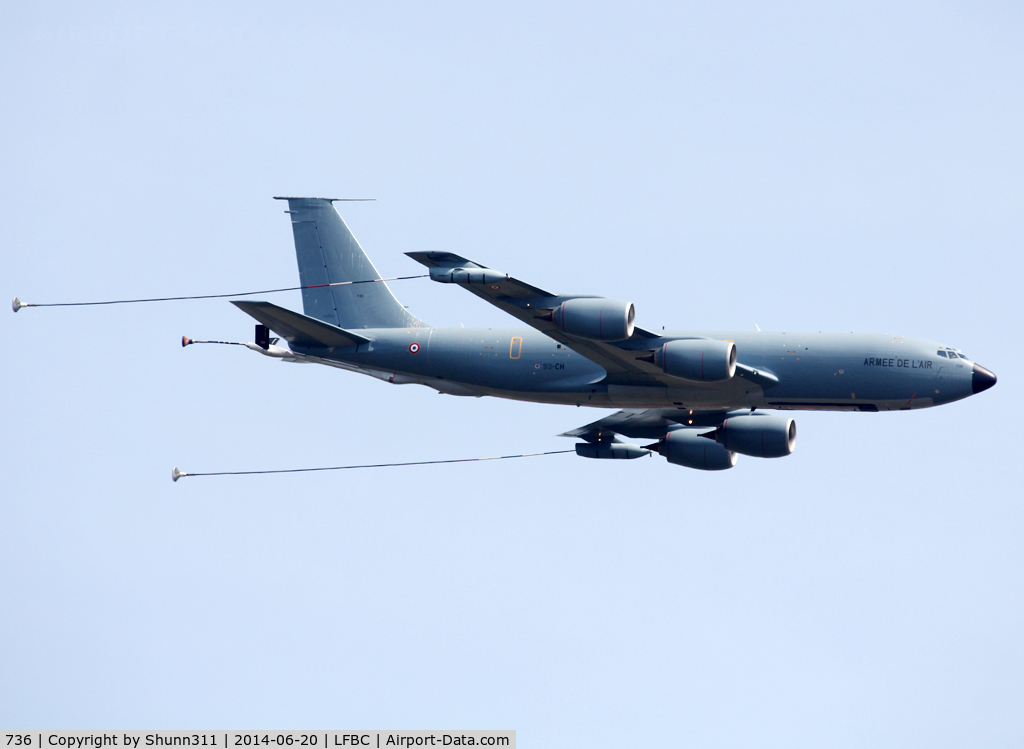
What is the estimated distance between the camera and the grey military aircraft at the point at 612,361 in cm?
5450

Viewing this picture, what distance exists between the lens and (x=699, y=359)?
5484cm

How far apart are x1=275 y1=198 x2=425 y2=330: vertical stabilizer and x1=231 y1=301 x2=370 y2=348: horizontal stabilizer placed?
7.13ft

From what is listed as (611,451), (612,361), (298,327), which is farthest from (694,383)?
(298,327)

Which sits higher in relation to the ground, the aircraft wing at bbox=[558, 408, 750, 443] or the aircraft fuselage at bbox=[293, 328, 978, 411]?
the aircraft fuselage at bbox=[293, 328, 978, 411]

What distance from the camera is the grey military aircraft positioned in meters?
54.5

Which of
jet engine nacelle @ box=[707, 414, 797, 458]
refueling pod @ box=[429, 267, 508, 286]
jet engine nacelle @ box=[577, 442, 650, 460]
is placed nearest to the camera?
refueling pod @ box=[429, 267, 508, 286]

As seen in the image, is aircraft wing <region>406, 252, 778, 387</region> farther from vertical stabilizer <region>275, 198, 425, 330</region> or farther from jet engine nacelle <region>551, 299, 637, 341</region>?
vertical stabilizer <region>275, 198, 425, 330</region>

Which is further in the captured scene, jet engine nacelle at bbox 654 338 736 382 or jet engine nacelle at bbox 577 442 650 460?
jet engine nacelle at bbox 577 442 650 460

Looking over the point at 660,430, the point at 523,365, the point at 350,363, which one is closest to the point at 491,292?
the point at 523,365

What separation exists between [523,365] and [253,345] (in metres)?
11.4

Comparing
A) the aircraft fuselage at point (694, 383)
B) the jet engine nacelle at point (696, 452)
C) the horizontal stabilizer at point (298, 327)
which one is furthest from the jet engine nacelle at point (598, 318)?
the horizontal stabilizer at point (298, 327)

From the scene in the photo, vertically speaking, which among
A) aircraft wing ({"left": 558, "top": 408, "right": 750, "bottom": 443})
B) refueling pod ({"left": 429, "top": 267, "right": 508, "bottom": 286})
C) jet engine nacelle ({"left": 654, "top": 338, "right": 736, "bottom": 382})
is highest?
refueling pod ({"left": 429, "top": 267, "right": 508, "bottom": 286})

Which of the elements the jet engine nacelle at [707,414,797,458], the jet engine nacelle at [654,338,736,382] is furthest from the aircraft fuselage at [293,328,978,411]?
the jet engine nacelle at [707,414,797,458]

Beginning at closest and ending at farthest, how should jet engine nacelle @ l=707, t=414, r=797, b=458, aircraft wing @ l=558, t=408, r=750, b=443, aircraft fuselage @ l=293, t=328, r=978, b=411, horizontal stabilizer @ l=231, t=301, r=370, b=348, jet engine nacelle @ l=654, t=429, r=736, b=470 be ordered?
aircraft fuselage @ l=293, t=328, r=978, b=411 < horizontal stabilizer @ l=231, t=301, r=370, b=348 < jet engine nacelle @ l=707, t=414, r=797, b=458 < jet engine nacelle @ l=654, t=429, r=736, b=470 < aircraft wing @ l=558, t=408, r=750, b=443
